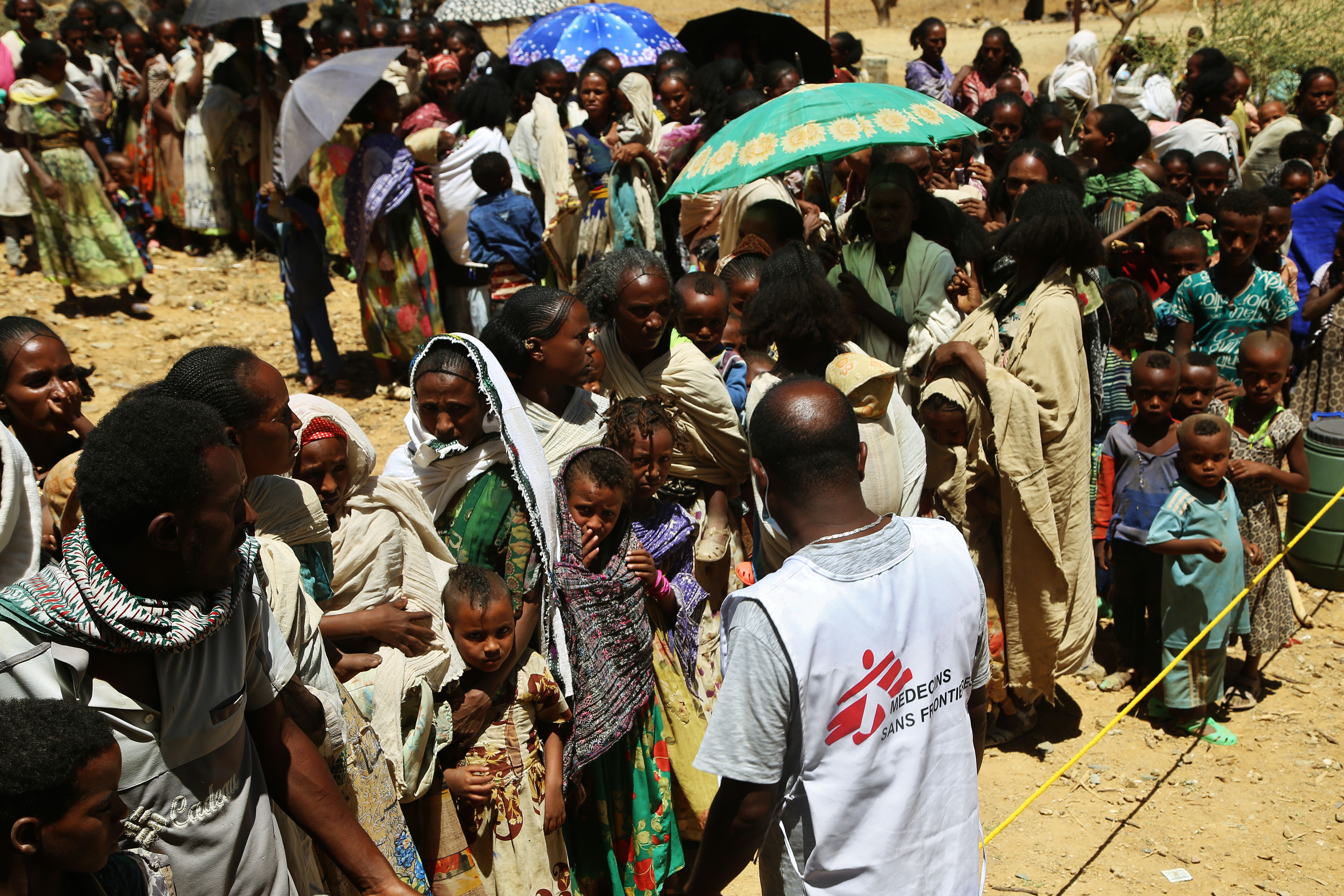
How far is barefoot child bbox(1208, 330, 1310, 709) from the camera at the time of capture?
499 centimetres

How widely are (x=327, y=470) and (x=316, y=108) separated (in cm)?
495

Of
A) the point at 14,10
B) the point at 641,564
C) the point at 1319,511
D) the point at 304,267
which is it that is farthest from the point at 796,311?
the point at 14,10

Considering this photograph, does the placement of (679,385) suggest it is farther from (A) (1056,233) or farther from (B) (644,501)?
(A) (1056,233)

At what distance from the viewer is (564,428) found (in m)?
3.50

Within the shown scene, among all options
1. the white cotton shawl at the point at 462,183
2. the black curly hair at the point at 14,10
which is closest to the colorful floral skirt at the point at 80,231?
the black curly hair at the point at 14,10

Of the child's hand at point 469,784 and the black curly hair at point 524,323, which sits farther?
the black curly hair at point 524,323

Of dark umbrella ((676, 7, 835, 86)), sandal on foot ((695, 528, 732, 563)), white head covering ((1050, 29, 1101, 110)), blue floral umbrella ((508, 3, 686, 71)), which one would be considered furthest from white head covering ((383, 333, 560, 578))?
dark umbrella ((676, 7, 835, 86))

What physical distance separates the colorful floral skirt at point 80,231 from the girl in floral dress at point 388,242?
9.33ft

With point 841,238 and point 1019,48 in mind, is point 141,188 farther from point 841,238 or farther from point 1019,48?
point 1019,48

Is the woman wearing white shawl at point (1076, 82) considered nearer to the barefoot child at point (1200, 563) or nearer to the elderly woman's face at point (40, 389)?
the barefoot child at point (1200, 563)

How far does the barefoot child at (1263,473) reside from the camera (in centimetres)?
499

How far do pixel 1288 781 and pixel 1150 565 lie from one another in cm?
110

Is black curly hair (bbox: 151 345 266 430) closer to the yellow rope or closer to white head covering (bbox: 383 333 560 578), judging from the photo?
white head covering (bbox: 383 333 560 578)

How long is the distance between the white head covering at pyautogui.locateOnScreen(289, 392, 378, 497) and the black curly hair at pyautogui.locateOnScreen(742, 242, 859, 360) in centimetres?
151
